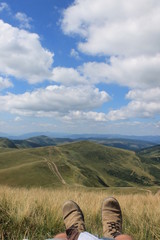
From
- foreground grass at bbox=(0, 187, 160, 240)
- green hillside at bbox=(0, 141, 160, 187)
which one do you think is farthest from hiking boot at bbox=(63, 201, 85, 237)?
green hillside at bbox=(0, 141, 160, 187)

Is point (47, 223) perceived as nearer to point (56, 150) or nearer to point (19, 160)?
point (19, 160)

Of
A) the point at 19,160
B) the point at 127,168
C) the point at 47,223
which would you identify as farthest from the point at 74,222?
the point at 127,168

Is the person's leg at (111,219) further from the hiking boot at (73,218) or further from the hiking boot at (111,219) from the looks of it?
the hiking boot at (73,218)

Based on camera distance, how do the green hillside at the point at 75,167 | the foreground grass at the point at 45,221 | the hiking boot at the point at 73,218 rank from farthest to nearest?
1. the green hillside at the point at 75,167
2. the foreground grass at the point at 45,221
3. the hiking boot at the point at 73,218

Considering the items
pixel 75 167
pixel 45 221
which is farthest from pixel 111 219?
pixel 75 167

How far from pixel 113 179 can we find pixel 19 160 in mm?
53222

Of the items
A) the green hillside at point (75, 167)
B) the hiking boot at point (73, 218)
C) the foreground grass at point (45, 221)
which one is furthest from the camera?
the green hillside at point (75, 167)

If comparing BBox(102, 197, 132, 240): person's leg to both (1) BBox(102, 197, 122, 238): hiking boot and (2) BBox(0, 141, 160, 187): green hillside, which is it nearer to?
(1) BBox(102, 197, 122, 238): hiking boot

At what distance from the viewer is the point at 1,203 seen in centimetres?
467

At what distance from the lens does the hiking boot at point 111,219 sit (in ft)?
12.8

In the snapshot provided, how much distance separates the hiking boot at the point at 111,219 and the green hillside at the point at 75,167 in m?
64.1

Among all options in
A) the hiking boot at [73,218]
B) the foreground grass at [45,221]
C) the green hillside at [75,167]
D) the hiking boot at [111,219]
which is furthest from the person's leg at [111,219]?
the green hillside at [75,167]

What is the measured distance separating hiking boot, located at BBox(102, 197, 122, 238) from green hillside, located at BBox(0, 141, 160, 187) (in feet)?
210

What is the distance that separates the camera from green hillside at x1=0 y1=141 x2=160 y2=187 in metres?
79.6
